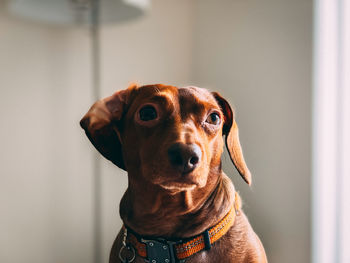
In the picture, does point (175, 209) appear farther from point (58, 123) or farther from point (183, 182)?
point (58, 123)

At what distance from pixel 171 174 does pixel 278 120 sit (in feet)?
4.08

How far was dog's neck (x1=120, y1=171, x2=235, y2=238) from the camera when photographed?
0.41 m

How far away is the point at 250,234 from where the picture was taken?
424 mm

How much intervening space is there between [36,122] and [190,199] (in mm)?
1585

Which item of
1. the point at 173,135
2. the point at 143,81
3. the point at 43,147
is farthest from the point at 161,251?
the point at 143,81

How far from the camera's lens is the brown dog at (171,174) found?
0.39 meters

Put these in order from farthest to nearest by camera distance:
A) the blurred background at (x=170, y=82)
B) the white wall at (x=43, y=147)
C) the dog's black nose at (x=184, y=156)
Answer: the white wall at (x=43, y=147)
the blurred background at (x=170, y=82)
the dog's black nose at (x=184, y=156)

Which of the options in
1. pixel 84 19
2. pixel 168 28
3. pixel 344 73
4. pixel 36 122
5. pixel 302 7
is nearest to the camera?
pixel 344 73

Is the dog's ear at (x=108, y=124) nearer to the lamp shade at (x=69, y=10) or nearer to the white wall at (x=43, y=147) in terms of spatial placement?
the lamp shade at (x=69, y=10)

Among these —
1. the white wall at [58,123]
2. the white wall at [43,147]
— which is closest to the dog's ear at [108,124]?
the white wall at [58,123]

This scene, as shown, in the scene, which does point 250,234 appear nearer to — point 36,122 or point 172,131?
point 172,131

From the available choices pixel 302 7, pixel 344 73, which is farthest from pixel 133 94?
pixel 302 7

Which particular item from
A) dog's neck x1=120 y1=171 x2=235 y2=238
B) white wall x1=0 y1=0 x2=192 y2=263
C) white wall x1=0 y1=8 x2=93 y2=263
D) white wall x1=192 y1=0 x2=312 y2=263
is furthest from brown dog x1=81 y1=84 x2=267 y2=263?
white wall x1=0 y1=8 x2=93 y2=263

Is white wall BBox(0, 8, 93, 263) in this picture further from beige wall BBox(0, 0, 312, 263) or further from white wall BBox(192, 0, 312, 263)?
white wall BBox(192, 0, 312, 263)
